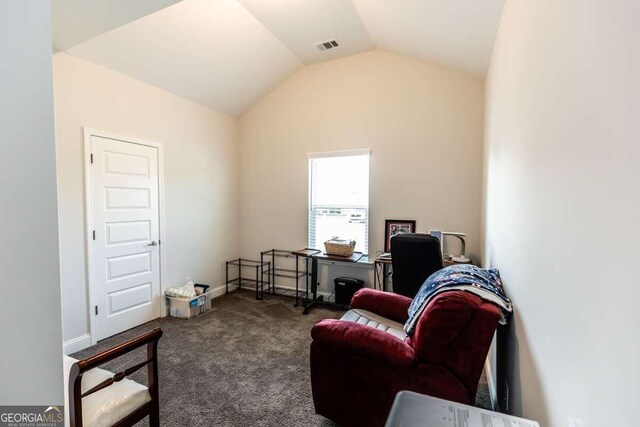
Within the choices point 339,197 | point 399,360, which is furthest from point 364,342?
point 339,197

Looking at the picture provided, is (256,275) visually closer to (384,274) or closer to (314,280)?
(314,280)

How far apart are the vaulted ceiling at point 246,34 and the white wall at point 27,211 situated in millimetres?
1646

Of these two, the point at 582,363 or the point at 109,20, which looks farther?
the point at 109,20

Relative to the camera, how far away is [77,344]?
9.29 ft

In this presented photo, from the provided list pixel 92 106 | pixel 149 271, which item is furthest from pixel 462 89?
pixel 149 271

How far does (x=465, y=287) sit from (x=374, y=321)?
0.93 metres

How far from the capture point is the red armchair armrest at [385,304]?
91.7 inches

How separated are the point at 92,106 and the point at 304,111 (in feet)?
8.40

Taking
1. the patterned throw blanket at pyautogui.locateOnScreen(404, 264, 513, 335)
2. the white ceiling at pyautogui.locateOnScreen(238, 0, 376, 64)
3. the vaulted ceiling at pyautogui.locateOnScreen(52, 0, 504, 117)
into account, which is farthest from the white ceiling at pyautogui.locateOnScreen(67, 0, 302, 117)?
the patterned throw blanket at pyautogui.locateOnScreen(404, 264, 513, 335)

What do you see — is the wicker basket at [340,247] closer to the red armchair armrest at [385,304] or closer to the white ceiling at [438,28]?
the red armchair armrest at [385,304]

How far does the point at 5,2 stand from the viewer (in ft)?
1.99

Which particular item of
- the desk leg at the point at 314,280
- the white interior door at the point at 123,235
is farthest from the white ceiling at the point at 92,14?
the desk leg at the point at 314,280

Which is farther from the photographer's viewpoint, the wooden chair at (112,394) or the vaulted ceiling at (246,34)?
the vaulted ceiling at (246,34)

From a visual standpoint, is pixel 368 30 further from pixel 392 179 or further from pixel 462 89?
pixel 392 179
